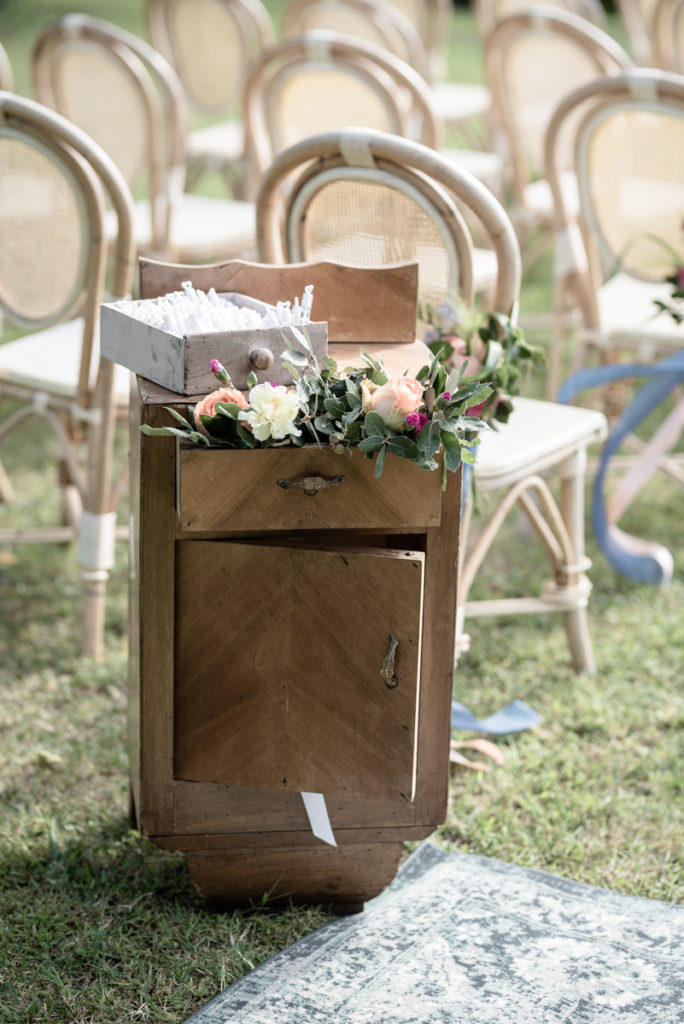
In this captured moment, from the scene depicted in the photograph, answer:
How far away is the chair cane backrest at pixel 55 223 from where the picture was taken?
2.34 meters

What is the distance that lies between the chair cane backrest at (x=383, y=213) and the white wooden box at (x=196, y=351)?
529mm

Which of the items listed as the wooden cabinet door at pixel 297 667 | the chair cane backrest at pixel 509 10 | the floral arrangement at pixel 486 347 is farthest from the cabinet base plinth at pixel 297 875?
the chair cane backrest at pixel 509 10

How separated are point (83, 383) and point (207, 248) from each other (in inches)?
48.5

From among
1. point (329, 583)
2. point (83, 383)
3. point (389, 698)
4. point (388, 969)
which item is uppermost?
point (83, 383)

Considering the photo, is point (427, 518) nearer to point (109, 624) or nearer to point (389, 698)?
point (389, 698)

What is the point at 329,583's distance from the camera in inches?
64.7

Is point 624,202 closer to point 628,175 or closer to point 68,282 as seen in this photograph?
point 628,175

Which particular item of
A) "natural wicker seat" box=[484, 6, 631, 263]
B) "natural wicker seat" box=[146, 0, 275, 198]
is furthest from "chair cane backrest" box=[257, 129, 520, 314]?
"natural wicker seat" box=[146, 0, 275, 198]

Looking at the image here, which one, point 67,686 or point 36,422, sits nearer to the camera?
point 67,686

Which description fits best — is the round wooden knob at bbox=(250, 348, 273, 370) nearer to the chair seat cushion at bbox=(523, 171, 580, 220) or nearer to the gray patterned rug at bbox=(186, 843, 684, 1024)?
the gray patterned rug at bbox=(186, 843, 684, 1024)

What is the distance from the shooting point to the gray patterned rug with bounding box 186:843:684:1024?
1.64m

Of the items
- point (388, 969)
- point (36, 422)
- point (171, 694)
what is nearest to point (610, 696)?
point (388, 969)

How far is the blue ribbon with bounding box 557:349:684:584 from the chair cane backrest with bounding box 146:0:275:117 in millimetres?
2313

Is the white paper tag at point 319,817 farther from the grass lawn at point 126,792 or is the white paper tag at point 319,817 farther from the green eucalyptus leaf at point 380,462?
the green eucalyptus leaf at point 380,462
